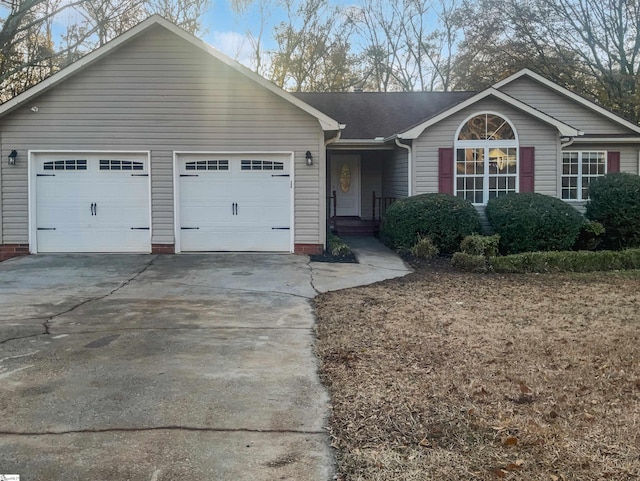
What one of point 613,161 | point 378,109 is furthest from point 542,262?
point 378,109

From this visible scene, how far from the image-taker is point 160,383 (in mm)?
4914

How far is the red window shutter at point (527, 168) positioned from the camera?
14.2 m

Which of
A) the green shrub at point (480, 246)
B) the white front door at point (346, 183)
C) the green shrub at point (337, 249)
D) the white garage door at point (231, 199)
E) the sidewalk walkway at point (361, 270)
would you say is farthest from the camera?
the white front door at point (346, 183)

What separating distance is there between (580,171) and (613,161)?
1.00 m

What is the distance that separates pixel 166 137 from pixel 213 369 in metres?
8.60

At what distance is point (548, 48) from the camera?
28.5m

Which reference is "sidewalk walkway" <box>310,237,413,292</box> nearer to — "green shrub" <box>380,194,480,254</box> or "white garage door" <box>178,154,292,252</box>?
"green shrub" <box>380,194,480,254</box>

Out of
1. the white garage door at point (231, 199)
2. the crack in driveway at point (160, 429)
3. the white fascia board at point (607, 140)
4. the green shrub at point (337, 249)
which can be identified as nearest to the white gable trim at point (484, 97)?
the white fascia board at point (607, 140)

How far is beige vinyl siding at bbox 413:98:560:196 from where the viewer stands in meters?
14.2

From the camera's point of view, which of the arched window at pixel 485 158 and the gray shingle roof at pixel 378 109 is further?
the gray shingle roof at pixel 378 109

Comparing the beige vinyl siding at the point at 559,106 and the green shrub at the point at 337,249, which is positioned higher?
the beige vinyl siding at the point at 559,106

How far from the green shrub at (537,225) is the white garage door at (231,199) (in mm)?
4790

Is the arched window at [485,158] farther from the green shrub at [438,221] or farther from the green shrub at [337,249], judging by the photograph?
the green shrub at [337,249]

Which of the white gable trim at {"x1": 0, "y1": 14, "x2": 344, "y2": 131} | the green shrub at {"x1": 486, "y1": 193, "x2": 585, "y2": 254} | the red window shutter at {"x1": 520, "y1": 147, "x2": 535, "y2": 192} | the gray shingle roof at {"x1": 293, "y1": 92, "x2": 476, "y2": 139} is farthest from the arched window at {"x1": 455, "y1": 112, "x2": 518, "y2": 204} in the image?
the white gable trim at {"x1": 0, "y1": 14, "x2": 344, "y2": 131}
